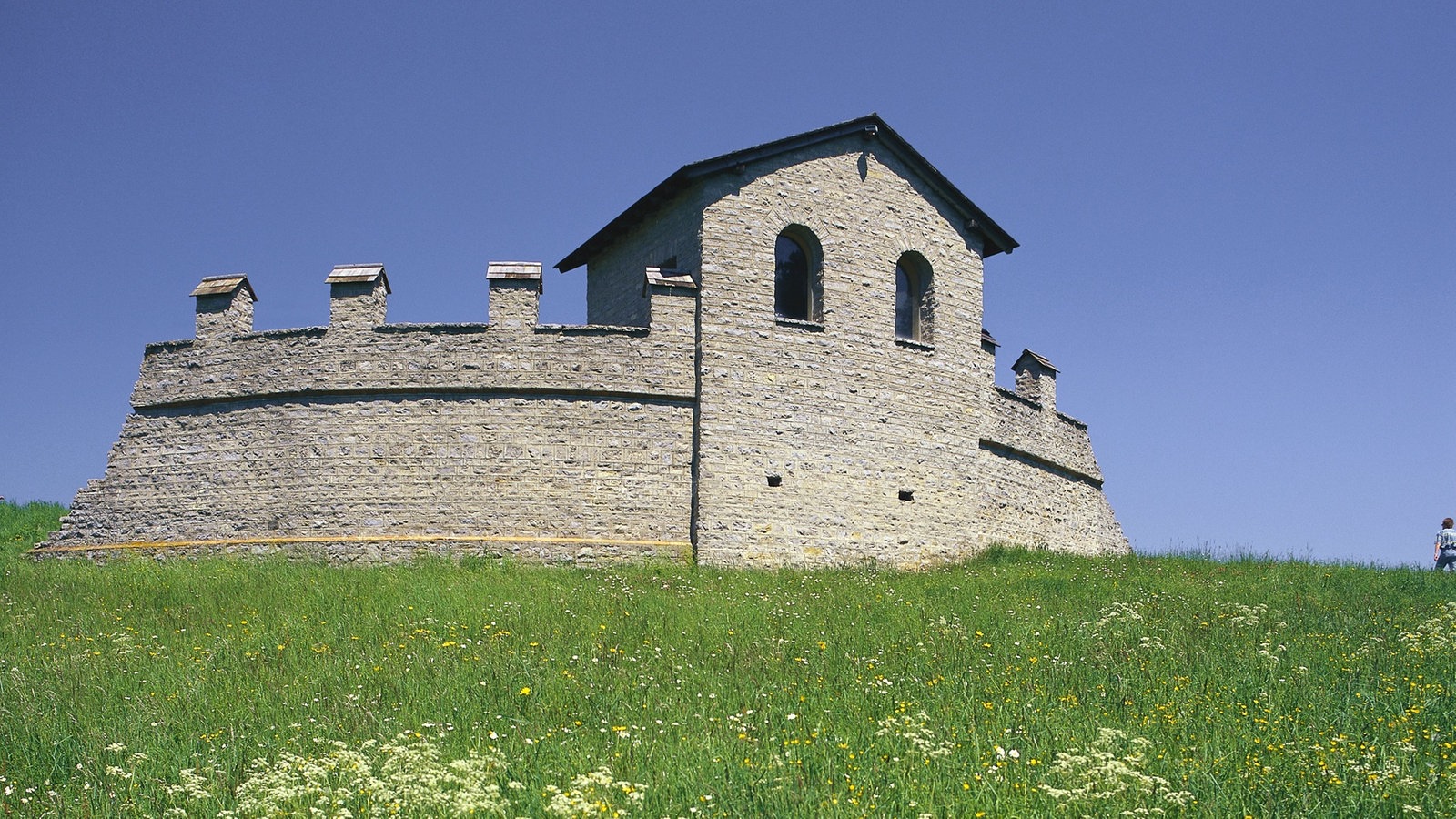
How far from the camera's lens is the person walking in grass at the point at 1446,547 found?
64.1 ft

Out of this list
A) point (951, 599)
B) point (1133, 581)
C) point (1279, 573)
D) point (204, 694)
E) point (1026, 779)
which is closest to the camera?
point (1026, 779)

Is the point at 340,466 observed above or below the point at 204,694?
above

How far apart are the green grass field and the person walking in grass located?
4648 millimetres

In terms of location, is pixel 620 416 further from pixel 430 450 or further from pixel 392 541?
pixel 392 541

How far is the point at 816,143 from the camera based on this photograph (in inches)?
761

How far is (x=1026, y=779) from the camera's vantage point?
22.9ft

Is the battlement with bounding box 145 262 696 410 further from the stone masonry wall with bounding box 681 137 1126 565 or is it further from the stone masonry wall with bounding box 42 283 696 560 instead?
the stone masonry wall with bounding box 681 137 1126 565

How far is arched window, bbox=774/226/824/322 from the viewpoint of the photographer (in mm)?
19328

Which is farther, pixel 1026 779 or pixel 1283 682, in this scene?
pixel 1283 682

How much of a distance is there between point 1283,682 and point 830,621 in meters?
4.76

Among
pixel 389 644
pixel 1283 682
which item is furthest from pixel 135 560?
pixel 1283 682

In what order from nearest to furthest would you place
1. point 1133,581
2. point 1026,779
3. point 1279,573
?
point 1026,779 → point 1133,581 → point 1279,573

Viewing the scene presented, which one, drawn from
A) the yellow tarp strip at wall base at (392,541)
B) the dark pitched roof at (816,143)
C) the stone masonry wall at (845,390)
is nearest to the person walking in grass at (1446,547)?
the stone masonry wall at (845,390)

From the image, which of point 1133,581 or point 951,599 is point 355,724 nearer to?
point 951,599
